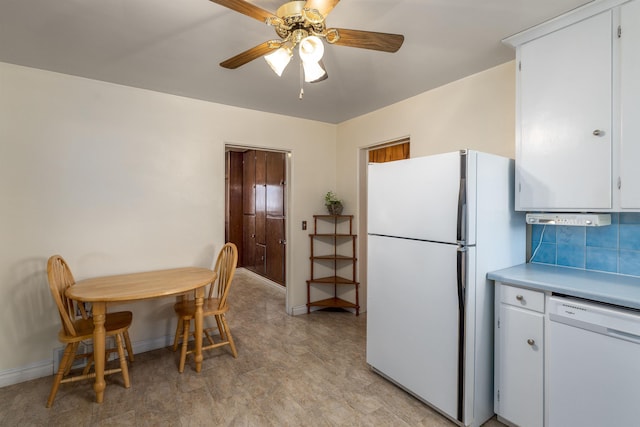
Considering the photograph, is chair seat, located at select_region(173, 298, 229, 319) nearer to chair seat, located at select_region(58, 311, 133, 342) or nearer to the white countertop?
chair seat, located at select_region(58, 311, 133, 342)

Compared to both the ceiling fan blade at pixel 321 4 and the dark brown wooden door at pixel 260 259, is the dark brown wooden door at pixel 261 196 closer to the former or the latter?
the dark brown wooden door at pixel 260 259

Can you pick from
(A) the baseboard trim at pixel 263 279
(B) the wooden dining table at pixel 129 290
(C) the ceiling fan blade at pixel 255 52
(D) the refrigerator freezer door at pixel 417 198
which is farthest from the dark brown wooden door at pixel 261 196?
(C) the ceiling fan blade at pixel 255 52

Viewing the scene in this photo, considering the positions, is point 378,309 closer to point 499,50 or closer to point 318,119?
point 499,50

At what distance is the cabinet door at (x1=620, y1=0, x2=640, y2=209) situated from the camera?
1.56 metres

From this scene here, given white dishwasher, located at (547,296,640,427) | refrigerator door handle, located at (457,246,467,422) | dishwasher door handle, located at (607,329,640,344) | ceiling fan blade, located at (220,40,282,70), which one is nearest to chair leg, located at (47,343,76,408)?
ceiling fan blade, located at (220,40,282,70)

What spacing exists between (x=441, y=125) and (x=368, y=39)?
1.54m

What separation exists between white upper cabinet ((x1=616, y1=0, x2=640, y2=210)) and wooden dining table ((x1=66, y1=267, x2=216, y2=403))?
2.74 meters

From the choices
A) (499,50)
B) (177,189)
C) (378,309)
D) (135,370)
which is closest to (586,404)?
(378,309)

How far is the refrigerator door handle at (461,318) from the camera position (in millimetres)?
1788

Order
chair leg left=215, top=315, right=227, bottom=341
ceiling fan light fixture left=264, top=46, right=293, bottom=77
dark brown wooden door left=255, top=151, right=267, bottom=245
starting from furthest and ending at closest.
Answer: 1. dark brown wooden door left=255, top=151, right=267, bottom=245
2. chair leg left=215, top=315, right=227, bottom=341
3. ceiling fan light fixture left=264, top=46, right=293, bottom=77

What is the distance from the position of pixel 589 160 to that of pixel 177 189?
318 centimetres

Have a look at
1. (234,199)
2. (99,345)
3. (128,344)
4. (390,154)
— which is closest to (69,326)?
(99,345)

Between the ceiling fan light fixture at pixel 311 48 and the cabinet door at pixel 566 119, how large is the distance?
55.9 inches

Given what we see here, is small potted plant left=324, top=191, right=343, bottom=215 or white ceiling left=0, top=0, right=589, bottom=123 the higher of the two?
white ceiling left=0, top=0, right=589, bottom=123
